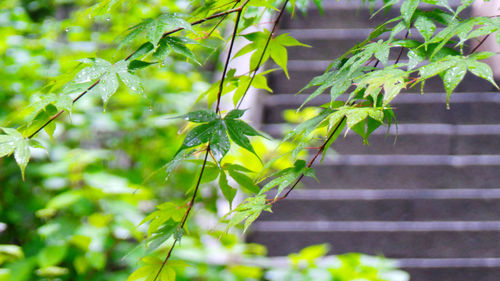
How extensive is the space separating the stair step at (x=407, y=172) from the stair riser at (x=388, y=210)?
0.07 m

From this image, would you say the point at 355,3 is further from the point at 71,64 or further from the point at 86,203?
the point at 71,64

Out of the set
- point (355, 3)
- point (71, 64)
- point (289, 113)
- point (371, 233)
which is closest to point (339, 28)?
point (355, 3)

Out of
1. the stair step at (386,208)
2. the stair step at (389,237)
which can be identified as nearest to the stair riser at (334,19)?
the stair step at (386,208)

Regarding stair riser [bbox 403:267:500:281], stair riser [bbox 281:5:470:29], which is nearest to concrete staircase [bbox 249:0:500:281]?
stair riser [bbox 403:267:500:281]

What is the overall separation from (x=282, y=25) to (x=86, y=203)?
48.1 inches

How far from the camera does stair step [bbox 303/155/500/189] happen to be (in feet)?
6.89

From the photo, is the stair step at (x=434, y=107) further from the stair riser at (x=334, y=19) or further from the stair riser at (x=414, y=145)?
the stair riser at (x=334, y=19)

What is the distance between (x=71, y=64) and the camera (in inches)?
33.0

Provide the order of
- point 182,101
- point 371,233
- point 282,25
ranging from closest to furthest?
point 371,233 → point 182,101 → point 282,25

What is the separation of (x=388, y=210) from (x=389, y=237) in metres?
→ 0.11

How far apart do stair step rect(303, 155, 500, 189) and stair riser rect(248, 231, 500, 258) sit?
0.65 feet

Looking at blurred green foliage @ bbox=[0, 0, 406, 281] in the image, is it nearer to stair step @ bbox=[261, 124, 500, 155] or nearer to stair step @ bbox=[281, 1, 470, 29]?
stair step @ bbox=[261, 124, 500, 155]

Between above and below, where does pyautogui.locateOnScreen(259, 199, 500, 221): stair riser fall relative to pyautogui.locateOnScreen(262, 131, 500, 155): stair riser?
below

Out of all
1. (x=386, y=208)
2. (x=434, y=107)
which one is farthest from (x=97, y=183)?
(x=434, y=107)
